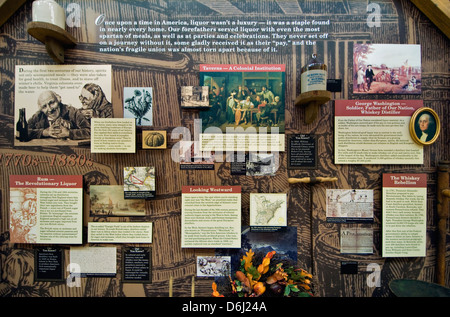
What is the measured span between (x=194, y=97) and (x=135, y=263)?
1.20 metres

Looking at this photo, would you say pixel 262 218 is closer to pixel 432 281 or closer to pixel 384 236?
pixel 384 236

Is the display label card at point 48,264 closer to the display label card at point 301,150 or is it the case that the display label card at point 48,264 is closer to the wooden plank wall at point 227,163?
the wooden plank wall at point 227,163

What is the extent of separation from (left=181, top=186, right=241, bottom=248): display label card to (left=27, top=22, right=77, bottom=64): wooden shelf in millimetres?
1183

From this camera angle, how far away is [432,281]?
4.46 feet

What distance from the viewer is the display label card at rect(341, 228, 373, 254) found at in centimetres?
136

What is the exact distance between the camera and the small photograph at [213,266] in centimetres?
136

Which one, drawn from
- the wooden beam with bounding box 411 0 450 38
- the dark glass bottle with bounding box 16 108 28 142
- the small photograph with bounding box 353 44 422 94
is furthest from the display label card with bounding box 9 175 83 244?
the wooden beam with bounding box 411 0 450 38

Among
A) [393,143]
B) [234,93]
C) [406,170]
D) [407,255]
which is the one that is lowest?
[407,255]

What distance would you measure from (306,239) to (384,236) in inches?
20.4

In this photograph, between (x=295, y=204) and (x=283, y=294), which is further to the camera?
(x=295, y=204)

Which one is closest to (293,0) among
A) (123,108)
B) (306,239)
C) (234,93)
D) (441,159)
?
(234,93)

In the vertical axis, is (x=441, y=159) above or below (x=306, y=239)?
above

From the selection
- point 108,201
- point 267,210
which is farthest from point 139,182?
point 267,210

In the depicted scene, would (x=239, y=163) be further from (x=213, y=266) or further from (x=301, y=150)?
(x=213, y=266)
